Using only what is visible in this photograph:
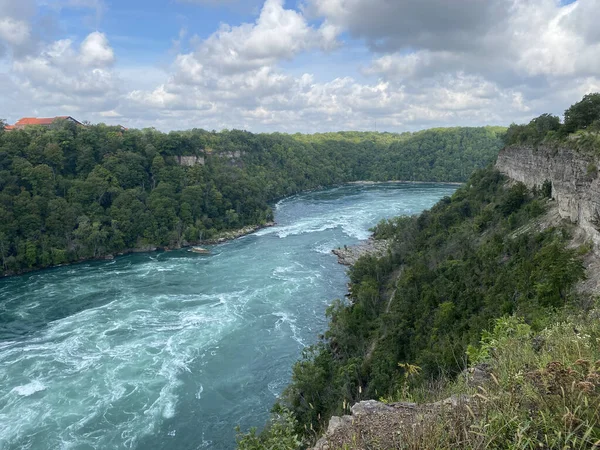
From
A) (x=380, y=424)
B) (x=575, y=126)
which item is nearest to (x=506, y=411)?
(x=380, y=424)

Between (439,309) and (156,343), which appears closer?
(439,309)

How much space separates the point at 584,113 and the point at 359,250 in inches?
951

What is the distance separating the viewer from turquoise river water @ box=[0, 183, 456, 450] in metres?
16.8

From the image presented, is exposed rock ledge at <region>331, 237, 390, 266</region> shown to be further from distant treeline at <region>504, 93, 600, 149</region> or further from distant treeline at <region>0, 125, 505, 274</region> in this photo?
distant treeline at <region>0, 125, 505, 274</region>

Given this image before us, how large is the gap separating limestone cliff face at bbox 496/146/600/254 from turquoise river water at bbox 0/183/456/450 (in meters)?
14.1

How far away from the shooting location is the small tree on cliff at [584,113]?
19.6 m

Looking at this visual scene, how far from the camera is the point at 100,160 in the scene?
53.1 metres

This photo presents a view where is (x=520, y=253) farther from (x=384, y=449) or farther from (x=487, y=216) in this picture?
(x=384, y=449)

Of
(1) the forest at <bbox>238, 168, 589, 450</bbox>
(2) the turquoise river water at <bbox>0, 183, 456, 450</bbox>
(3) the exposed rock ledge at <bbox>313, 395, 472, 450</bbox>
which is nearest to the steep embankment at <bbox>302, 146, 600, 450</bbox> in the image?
(3) the exposed rock ledge at <bbox>313, 395, 472, 450</bbox>

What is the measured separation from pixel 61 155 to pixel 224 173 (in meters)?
23.5

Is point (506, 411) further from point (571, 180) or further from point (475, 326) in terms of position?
point (571, 180)

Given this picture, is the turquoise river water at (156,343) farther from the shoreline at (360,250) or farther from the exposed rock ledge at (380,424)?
the exposed rock ledge at (380,424)

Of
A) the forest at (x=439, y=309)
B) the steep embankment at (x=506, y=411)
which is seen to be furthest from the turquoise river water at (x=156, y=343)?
the steep embankment at (x=506, y=411)

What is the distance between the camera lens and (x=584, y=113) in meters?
19.7
